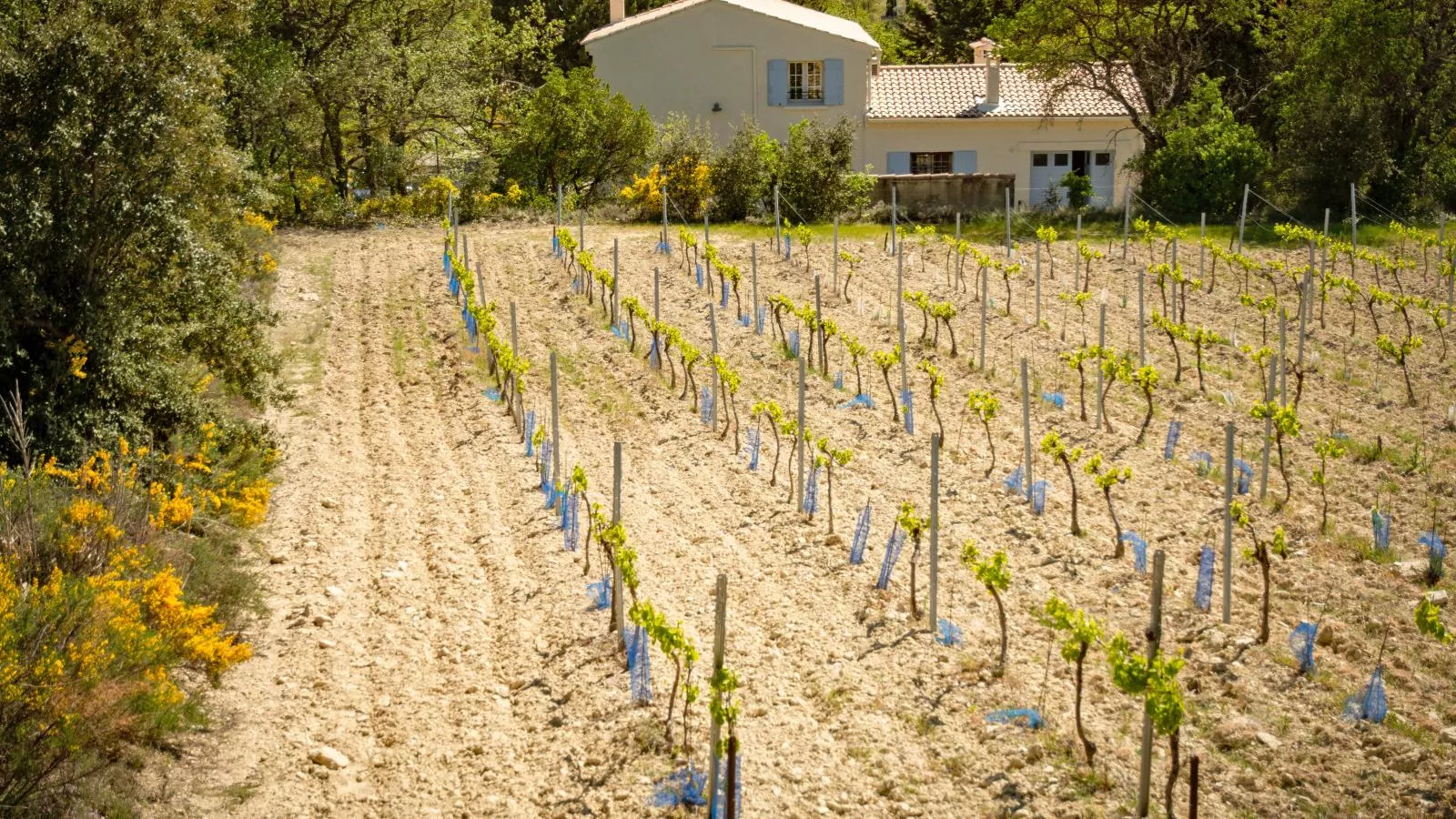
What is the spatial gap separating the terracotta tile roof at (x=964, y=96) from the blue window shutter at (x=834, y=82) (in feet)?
2.66

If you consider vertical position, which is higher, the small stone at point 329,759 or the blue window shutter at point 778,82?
the blue window shutter at point 778,82

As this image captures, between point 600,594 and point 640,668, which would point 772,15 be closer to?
point 600,594

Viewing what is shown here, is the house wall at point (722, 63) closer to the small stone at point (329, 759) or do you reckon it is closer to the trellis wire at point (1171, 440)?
the trellis wire at point (1171, 440)

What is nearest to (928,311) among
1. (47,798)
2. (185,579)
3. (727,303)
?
(727,303)

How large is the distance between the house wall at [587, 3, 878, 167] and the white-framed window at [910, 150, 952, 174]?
4.19 ft

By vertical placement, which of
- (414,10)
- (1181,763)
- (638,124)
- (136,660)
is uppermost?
(414,10)

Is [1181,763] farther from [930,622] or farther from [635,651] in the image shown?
[635,651]

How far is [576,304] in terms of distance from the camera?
19938 mm

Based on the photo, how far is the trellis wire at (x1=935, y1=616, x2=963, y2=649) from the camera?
34.1 ft

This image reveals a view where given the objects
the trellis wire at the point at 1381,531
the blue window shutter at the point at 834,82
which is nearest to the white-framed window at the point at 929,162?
the blue window shutter at the point at 834,82

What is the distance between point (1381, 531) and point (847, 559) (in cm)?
454

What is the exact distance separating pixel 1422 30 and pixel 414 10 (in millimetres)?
18783

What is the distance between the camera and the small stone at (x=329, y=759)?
353 inches

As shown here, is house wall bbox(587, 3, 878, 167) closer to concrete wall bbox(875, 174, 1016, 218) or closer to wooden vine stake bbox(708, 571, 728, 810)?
concrete wall bbox(875, 174, 1016, 218)
